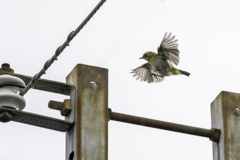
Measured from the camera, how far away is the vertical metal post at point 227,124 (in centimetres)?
625

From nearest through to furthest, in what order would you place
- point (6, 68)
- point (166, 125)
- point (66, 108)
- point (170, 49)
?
point (66, 108)
point (6, 68)
point (166, 125)
point (170, 49)

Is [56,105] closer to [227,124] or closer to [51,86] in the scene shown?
[51,86]

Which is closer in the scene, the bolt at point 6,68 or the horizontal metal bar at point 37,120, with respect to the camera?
the horizontal metal bar at point 37,120

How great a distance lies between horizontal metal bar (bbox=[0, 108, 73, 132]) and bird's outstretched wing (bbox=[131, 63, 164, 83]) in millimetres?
6308

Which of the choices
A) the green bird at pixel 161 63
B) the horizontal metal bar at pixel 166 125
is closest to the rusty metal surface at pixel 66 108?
the horizontal metal bar at pixel 166 125

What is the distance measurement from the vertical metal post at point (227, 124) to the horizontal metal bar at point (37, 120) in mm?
1523

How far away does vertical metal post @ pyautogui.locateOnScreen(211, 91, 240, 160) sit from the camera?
246 inches

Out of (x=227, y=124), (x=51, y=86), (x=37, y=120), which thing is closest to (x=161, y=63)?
(x=227, y=124)

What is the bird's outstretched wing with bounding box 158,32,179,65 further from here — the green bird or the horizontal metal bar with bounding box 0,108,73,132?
the horizontal metal bar with bounding box 0,108,73,132

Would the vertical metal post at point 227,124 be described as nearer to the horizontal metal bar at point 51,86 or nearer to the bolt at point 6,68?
the horizontal metal bar at point 51,86

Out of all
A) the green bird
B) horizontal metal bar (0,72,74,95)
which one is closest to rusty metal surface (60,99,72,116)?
horizontal metal bar (0,72,74,95)

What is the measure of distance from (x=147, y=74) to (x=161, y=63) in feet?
1.16

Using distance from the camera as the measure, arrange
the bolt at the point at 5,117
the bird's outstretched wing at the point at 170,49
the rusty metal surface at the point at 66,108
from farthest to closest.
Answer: the bird's outstretched wing at the point at 170,49 → the rusty metal surface at the point at 66,108 → the bolt at the point at 5,117

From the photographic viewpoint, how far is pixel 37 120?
5.77m
